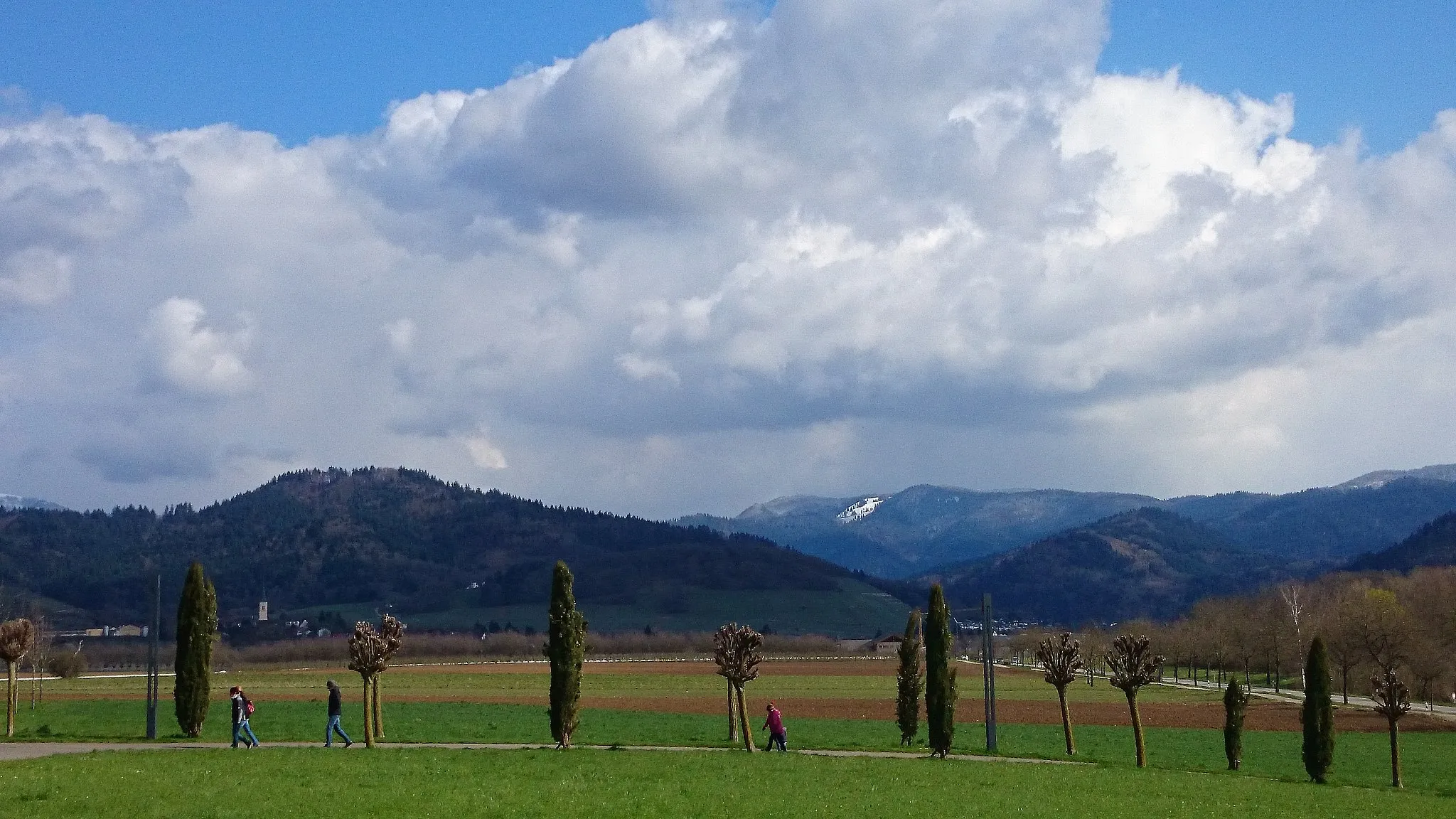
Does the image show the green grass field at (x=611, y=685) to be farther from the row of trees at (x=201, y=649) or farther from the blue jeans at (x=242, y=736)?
the blue jeans at (x=242, y=736)

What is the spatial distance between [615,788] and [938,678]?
21843 millimetres

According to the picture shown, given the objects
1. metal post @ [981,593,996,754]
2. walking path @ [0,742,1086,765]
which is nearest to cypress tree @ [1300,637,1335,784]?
walking path @ [0,742,1086,765]

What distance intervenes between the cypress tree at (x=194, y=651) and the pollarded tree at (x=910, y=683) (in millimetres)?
28738

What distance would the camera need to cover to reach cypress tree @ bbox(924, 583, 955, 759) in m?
48.1

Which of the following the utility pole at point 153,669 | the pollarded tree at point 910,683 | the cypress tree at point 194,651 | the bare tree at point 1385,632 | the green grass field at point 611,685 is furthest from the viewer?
the bare tree at point 1385,632

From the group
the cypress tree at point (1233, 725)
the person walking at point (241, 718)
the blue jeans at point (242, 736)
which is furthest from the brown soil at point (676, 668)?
the person walking at point (241, 718)

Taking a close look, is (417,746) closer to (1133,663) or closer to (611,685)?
(1133,663)

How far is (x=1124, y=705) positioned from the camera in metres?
98.1

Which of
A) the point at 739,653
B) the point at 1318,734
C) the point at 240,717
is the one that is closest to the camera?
the point at 240,717

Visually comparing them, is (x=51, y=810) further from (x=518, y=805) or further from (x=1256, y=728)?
(x=1256, y=728)

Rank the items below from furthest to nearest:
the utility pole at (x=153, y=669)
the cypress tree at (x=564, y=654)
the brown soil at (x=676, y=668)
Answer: the brown soil at (x=676, y=668) → the utility pole at (x=153, y=669) → the cypress tree at (x=564, y=654)

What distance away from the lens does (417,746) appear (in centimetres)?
4556

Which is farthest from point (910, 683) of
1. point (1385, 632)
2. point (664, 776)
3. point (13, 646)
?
point (1385, 632)

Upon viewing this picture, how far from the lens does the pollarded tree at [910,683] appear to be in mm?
54938
